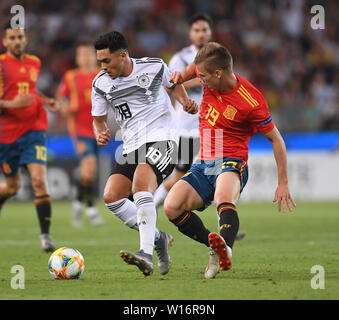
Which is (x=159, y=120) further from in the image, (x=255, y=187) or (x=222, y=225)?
(x=255, y=187)

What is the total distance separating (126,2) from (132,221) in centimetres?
1516

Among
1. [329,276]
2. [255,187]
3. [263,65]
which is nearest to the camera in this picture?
[329,276]

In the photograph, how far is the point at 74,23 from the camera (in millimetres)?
19875

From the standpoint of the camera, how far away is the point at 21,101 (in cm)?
797

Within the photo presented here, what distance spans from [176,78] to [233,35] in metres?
14.0

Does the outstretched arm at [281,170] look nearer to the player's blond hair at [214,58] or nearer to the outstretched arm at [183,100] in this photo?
the player's blond hair at [214,58]

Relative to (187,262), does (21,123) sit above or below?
above

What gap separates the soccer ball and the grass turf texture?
0.08 m

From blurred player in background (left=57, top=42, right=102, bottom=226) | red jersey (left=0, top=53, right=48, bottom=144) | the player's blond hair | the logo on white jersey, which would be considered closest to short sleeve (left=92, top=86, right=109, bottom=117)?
the logo on white jersey

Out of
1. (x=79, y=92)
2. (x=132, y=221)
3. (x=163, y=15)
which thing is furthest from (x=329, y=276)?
(x=163, y=15)

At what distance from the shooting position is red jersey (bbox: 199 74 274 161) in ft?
18.8

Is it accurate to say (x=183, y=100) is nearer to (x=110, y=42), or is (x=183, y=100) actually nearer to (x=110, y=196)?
(x=110, y=42)

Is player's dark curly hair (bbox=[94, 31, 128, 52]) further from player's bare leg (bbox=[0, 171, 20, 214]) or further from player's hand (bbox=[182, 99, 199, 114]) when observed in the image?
player's bare leg (bbox=[0, 171, 20, 214])

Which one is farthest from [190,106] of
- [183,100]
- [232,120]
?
[232,120]
